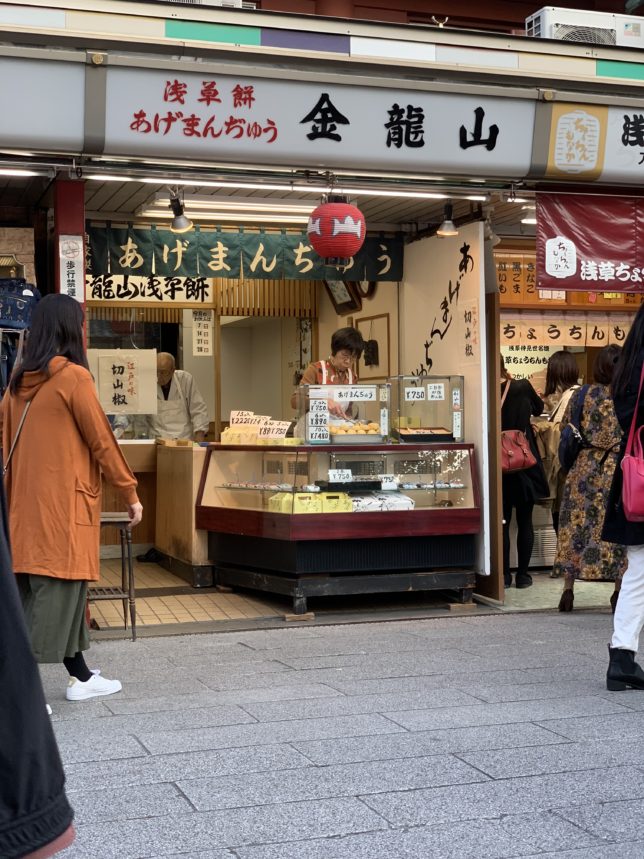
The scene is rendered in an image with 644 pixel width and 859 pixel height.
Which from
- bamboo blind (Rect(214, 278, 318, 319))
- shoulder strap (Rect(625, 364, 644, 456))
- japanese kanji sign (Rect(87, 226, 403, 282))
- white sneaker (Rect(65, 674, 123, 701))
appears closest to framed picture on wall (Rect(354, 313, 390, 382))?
japanese kanji sign (Rect(87, 226, 403, 282))

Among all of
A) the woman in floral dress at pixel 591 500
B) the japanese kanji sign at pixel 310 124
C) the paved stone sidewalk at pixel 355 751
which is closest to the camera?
the paved stone sidewalk at pixel 355 751

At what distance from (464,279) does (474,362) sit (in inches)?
30.8

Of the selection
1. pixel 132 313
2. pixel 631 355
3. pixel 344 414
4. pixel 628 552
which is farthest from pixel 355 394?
pixel 132 313

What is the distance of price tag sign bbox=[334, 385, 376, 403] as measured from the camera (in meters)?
9.30

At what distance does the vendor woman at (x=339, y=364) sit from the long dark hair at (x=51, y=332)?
3.78m

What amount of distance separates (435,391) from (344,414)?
93 cm

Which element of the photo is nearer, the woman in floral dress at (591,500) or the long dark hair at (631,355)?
the long dark hair at (631,355)

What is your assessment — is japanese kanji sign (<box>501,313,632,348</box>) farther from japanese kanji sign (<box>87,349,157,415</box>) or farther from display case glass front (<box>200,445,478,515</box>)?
japanese kanji sign (<box>87,349,157,415</box>)

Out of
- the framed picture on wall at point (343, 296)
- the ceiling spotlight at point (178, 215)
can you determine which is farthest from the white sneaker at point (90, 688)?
the framed picture on wall at point (343, 296)

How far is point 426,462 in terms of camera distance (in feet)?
31.2

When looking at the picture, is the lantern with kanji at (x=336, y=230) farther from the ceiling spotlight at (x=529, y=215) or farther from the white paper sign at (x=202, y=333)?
the white paper sign at (x=202, y=333)

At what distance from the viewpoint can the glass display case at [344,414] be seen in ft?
30.3

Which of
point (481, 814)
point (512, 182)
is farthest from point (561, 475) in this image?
point (481, 814)

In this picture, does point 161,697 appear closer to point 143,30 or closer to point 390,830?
point 390,830
